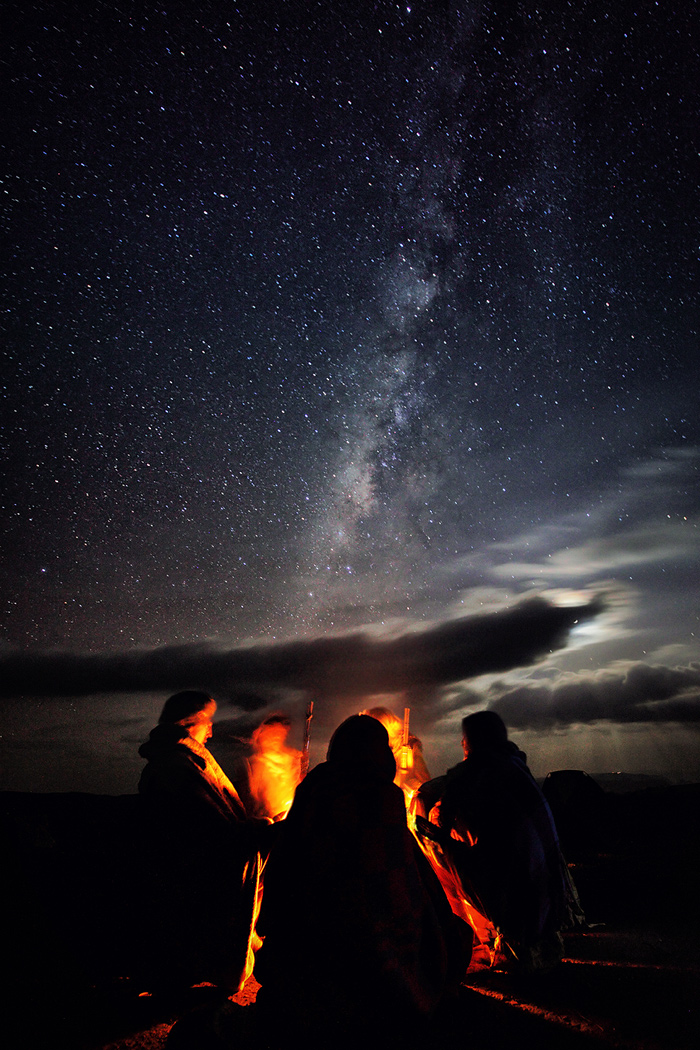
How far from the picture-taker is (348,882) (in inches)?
110

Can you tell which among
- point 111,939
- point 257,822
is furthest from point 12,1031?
point 257,822

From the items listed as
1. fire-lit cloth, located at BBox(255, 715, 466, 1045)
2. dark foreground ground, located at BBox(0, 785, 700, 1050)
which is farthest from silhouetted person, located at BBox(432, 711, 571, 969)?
fire-lit cloth, located at BBox(255, 715, 466, 1045)

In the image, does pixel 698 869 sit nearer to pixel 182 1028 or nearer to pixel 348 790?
pixel 348 790

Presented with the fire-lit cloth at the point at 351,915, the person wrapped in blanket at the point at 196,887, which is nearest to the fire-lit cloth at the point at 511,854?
the fire-lit cloth at the point at 351,915

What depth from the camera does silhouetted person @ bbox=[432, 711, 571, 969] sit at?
339 cm

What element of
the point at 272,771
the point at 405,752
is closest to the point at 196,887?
the point at 272,771

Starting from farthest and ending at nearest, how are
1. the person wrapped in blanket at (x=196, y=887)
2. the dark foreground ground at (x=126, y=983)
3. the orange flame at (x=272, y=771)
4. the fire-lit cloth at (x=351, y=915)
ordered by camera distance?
the orange flame at (x=272, y=771)
the person wrapped in blanket at (x=196, y=887)
the dark foreground ground at (x=126, y=983)
the fire-lit cloth at (x=351, y=915)

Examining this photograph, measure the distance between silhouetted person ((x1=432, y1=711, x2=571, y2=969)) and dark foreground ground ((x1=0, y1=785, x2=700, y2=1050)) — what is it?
A: 322 millimetres

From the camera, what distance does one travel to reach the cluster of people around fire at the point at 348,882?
267 cm

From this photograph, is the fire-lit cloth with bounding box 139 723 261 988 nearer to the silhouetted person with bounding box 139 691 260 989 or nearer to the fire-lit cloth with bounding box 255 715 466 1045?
the silhouetted person with bounding box 139 691 260 989

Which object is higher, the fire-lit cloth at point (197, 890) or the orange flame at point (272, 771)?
the orange flame at point (272, 771)

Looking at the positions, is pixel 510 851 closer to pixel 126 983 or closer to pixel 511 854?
pixel 511 854

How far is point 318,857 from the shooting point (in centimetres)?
288

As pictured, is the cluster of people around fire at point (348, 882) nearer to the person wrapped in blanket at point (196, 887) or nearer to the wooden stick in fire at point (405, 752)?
the person wrapped in blanket at point (196, 887)
